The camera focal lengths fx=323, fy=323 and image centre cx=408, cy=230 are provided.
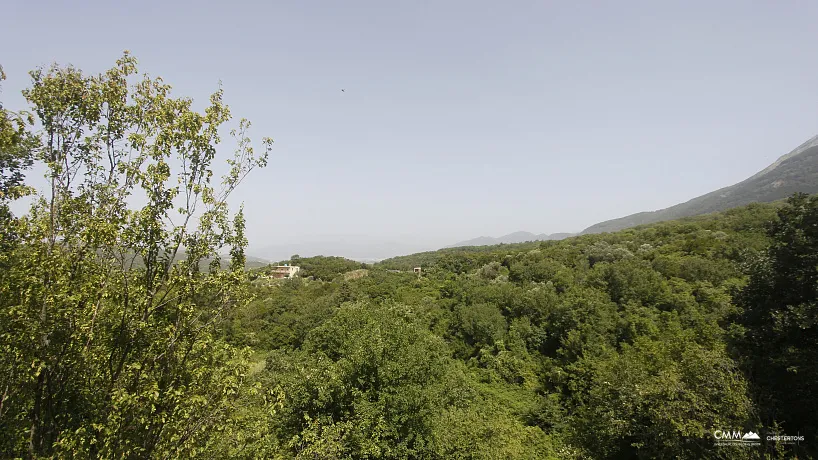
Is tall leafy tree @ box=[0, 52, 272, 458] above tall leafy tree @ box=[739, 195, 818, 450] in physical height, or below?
above

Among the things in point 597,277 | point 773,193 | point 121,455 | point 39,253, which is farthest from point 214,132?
point 773,193

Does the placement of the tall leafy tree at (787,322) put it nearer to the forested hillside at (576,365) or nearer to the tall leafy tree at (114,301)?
the forested hillside at (576,365)

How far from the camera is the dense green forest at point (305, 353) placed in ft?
20.6

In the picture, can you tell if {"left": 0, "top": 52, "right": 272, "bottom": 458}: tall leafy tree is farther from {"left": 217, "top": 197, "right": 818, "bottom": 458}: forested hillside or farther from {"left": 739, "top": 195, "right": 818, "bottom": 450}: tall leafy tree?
{"left": 739, "top": 195, "right": 818, "bottom": 450}: tall leafy tree

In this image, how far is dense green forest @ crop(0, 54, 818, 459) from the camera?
6281 millimetres

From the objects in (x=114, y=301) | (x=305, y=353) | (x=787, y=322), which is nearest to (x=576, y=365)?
(x=787, y=322)

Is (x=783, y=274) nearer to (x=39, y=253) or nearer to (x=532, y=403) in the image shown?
(x=532, y=403)

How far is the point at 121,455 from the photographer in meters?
6.28

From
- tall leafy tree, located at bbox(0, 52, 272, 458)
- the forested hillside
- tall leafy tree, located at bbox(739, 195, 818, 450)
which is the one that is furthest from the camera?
the forested hillside

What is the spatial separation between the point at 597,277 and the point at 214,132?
1948 inches

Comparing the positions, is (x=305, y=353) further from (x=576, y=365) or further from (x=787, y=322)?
(x=787, y=322)

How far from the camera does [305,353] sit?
27.9 m

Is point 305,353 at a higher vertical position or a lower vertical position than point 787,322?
lower

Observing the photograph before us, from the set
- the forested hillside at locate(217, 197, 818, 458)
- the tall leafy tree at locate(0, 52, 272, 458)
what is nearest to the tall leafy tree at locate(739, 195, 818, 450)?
the forested hillside at locate(217, 197, 818, 458)
